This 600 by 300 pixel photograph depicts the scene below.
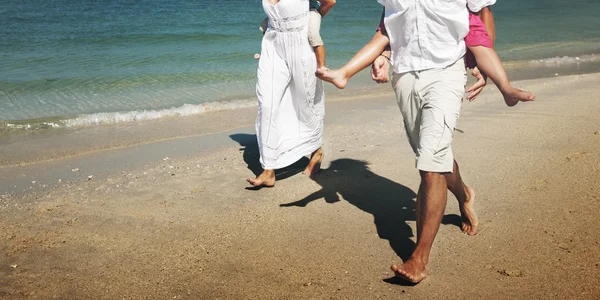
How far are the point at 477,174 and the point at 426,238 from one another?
2.19m

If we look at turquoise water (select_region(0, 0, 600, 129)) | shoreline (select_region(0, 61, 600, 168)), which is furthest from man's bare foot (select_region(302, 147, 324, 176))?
turquoise water (select_region(0, 0, 600, 129))

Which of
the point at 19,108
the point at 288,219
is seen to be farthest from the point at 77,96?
the point at 288,219

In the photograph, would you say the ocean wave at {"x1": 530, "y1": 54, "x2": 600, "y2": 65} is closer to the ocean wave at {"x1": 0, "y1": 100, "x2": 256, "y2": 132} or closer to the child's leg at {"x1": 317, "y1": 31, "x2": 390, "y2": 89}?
the ocean wave at {"x1": 0, "y1": 100, "x2": 256, "y2": 132}

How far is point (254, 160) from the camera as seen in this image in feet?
22.4

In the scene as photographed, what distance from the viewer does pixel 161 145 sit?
7.64m

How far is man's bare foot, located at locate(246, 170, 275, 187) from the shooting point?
19.0ft

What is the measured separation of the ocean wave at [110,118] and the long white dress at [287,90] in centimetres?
363

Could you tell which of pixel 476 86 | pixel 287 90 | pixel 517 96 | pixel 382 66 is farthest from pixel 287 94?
pixel 517 96

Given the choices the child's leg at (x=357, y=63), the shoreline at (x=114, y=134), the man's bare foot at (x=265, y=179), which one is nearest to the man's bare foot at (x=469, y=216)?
the child's leg at (x=357, y=63)

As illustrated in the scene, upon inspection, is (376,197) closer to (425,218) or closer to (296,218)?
(296,218)

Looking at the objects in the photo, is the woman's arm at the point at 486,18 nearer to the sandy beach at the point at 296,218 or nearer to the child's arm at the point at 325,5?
the sandy beach at the point at 296,218

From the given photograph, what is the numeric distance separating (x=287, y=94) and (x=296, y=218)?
4.78 feet

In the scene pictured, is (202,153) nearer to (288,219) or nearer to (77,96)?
(288,219)

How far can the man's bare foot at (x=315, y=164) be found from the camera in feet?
20.4
